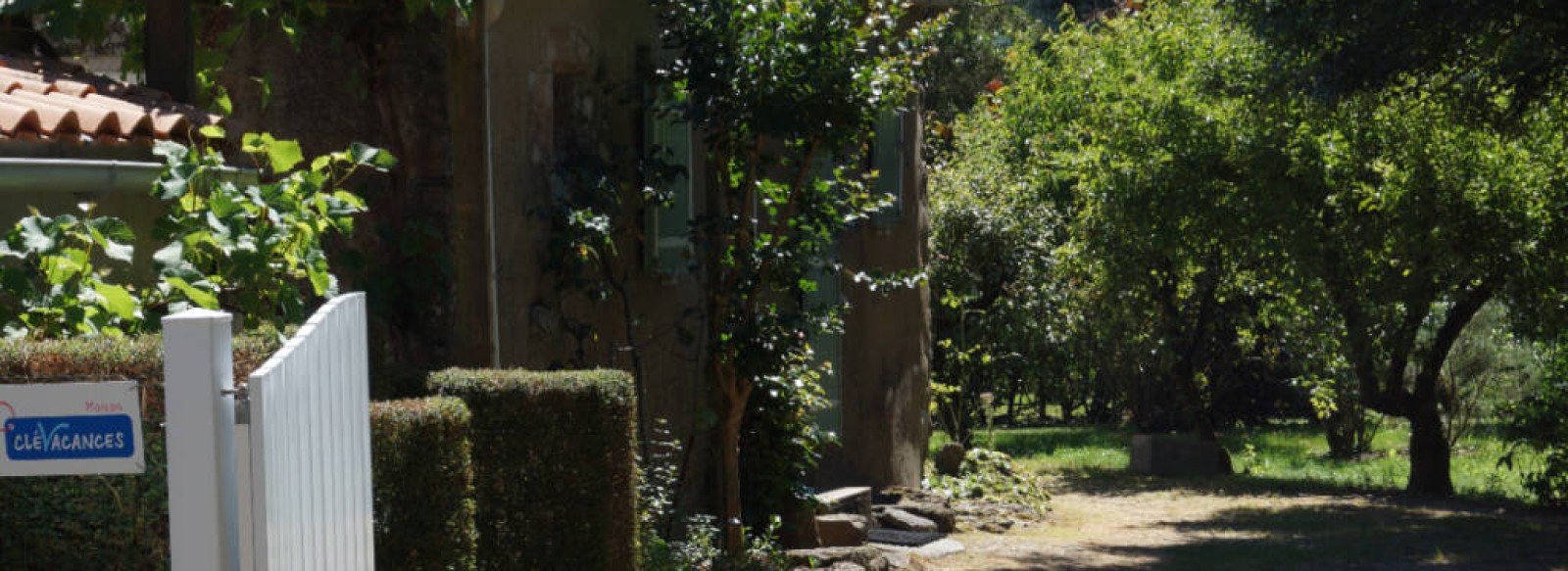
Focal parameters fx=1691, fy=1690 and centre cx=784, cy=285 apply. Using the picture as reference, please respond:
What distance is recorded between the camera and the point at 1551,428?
49.0 feet

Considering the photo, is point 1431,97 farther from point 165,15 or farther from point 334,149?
point 165,15

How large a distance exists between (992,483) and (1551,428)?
4934 mm

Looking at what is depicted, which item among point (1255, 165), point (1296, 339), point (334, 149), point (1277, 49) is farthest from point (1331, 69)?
point (1296, 339)

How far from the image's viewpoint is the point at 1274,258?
15.7 metres

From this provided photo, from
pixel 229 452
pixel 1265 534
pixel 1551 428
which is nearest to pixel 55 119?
pixel 229 452

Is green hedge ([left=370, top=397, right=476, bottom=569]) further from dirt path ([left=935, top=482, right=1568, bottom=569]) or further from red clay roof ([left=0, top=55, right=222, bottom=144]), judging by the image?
dirt path ([left=935, top=482, right=1568, bottom=569])

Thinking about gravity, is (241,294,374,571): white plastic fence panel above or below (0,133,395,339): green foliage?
below

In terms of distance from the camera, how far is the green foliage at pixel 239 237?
15.8ft

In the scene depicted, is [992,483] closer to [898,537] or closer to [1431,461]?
[898,537]

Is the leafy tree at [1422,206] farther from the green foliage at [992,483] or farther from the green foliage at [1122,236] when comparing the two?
the green foliage at [992,483]

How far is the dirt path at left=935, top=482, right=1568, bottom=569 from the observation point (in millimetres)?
12172

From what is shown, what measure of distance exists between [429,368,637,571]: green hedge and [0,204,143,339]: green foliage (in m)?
1.88

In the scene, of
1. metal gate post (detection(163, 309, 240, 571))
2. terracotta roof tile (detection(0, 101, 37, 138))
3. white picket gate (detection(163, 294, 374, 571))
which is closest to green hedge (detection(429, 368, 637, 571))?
terracotta roof tile (detection(0, 101, 37, 138))

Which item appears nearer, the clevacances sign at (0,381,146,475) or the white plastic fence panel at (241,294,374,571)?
the white plastic fence panel at (241,294,374,571)
